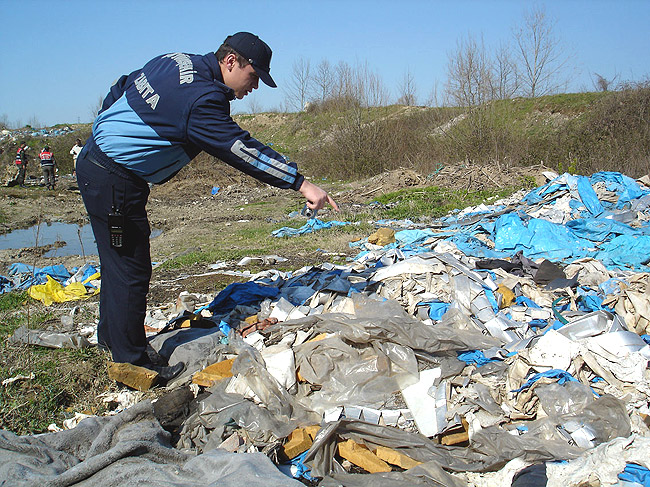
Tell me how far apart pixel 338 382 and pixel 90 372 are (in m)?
1.52

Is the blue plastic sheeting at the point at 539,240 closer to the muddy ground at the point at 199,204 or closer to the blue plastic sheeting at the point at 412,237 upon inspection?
the blue plastic sheeting at the point at 412,237

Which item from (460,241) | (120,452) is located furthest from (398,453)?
(460,241)

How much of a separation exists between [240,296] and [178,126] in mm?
1762

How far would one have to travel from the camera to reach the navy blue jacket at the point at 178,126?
9.34 feet

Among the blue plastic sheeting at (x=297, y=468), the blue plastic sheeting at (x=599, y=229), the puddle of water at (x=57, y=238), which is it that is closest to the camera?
the blue plastic sheeting at (x=297, y=468)

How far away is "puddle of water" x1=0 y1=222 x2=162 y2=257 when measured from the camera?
9.76 metres

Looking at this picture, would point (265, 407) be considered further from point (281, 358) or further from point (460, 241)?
point (460, 241)

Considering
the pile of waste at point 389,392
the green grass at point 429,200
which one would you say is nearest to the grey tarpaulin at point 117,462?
the pile of waste at point 389,392

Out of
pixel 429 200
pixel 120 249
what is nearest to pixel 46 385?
pixel 120 249

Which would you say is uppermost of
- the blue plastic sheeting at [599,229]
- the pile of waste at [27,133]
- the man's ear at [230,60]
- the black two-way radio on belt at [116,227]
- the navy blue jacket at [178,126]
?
the pile of waste at [27,133]

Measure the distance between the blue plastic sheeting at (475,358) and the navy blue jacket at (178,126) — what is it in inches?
57.4

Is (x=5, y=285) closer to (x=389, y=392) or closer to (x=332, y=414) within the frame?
(x=332, y=414)

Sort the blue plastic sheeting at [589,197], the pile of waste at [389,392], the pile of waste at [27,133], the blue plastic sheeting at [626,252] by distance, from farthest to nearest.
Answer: the pile of waste at [27,133] → the blue plastic sheeting at [589,197] → the blue plastic sheeting at [626,252] → the pile of waste at [389,392]

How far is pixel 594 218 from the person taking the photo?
280 inches
